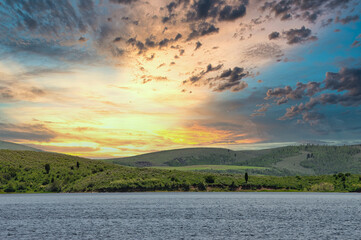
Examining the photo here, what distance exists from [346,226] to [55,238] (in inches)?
2114

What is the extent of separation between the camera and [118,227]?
74.6m

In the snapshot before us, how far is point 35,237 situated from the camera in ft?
199

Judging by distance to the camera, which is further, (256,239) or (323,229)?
(323,229)

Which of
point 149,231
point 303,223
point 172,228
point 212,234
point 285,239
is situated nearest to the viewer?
point 285,239

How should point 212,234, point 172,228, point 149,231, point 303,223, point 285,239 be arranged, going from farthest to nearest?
1. point 303,223
2. point 172,228
3. point 149,231
4. point 212,234
5. point 285,239

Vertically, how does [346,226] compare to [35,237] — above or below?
above

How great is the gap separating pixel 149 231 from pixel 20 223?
3081 cm

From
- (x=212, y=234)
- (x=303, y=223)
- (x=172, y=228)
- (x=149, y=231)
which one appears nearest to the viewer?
(x=212, y=234)

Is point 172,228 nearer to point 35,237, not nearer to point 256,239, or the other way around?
point 256,239

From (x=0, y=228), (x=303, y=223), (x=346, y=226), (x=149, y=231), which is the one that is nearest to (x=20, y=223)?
(x=0, y=228)

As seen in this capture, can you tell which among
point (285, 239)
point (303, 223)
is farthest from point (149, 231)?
point (303, 223)

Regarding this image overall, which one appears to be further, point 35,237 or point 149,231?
point 149,231

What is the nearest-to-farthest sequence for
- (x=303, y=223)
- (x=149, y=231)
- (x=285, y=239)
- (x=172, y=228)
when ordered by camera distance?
(x=285, y=239), (x=149, y=231), (x=172, y=228), (x=303, y=223)

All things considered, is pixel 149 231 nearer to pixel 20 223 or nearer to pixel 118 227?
pixel 118 227
